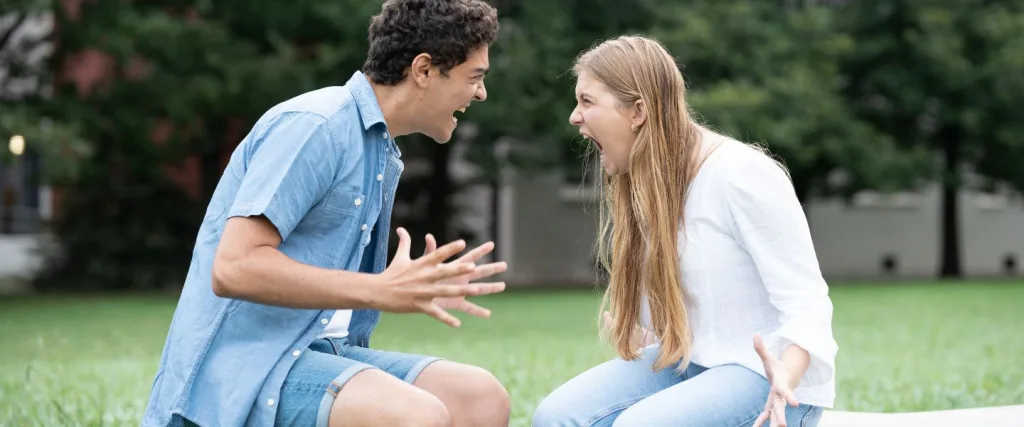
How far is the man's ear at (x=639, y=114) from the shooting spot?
3.78 meters

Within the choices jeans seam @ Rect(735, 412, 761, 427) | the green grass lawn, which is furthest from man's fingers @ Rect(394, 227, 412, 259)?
the green grass lawn

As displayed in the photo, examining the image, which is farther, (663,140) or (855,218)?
(855,218)

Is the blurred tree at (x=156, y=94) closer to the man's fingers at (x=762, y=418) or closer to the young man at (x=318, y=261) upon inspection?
the young man at (x=318, y=261)

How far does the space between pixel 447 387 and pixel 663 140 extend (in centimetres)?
93

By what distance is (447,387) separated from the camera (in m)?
3.62

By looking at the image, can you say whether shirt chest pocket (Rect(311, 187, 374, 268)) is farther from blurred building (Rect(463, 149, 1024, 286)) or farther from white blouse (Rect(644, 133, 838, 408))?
blurred building (Rect(463, 149, 1024, 286))

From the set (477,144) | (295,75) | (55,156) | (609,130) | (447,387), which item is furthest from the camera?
(477,144)

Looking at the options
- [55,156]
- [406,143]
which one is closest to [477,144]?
[406,143]

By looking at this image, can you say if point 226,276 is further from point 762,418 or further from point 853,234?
point 853,234

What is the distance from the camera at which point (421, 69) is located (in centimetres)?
349

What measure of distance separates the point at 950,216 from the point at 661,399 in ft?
88.6

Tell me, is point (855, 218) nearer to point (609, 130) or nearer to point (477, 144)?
point (477, 144)

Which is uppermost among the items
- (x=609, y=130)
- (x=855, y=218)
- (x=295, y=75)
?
(x=609, y=130)

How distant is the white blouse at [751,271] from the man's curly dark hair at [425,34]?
31.2 inches
